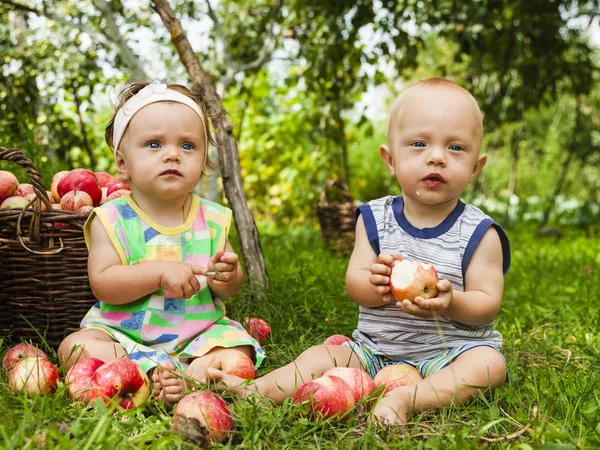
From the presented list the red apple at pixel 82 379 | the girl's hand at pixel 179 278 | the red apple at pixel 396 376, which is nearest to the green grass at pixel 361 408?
the red apple at pixel 82 379

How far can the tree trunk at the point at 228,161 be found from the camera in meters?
3.00

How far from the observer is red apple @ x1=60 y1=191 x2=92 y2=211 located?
8.44ft

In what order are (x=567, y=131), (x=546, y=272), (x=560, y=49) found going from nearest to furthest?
(x=546, y=272), (x=560, y=49), (x=567, y=131)

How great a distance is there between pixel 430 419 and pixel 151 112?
1.35m

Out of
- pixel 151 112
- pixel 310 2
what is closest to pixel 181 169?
pixel 151 112

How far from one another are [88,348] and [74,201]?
0.70 meters

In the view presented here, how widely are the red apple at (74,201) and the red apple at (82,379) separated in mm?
791

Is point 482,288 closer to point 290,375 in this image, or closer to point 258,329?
point 290,375

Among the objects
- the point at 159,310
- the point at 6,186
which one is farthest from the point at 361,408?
the point at 6,186

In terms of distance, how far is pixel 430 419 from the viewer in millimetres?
1882

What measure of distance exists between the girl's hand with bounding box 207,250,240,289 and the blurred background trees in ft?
5.74

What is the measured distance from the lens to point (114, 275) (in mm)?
2152

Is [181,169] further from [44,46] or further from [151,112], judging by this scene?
[44,46]

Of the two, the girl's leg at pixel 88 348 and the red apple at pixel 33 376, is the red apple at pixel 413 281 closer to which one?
the girl's leg at pixel 88 348
